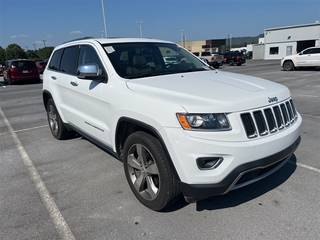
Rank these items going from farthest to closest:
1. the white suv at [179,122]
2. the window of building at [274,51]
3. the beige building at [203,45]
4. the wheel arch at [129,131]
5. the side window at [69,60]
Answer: the beige building at [203,45] → the window of building at [274,51] → the side window at [69,60] → the wheel arch at [129,131] → the white suv at [179,122]

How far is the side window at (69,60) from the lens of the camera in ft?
14.8

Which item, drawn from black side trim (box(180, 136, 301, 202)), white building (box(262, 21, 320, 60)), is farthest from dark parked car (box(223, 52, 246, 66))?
black side trim (box(180, 136, 301, 202))

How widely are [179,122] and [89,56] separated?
219 cm

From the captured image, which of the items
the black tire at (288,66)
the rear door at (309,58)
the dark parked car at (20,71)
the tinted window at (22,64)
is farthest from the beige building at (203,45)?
the dark parked car at (20,71)

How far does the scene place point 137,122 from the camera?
111 inches

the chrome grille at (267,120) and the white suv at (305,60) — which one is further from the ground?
the chrome grille at (267,120)

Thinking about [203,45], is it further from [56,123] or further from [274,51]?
[56,123]

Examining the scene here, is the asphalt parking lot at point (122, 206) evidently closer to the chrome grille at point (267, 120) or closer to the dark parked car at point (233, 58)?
the chrome grille at point (267, 120)

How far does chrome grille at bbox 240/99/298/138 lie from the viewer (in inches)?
99.7

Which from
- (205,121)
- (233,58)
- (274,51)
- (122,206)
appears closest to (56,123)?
(122,206)

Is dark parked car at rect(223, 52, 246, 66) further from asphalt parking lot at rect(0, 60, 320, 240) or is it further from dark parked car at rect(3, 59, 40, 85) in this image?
asphalt parking lot at rect(0, 60, 320, 240)

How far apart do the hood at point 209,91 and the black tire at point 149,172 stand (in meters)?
0.48

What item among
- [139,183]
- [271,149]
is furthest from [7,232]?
[271,149]

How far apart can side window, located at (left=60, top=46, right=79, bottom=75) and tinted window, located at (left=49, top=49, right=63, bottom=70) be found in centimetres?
24
